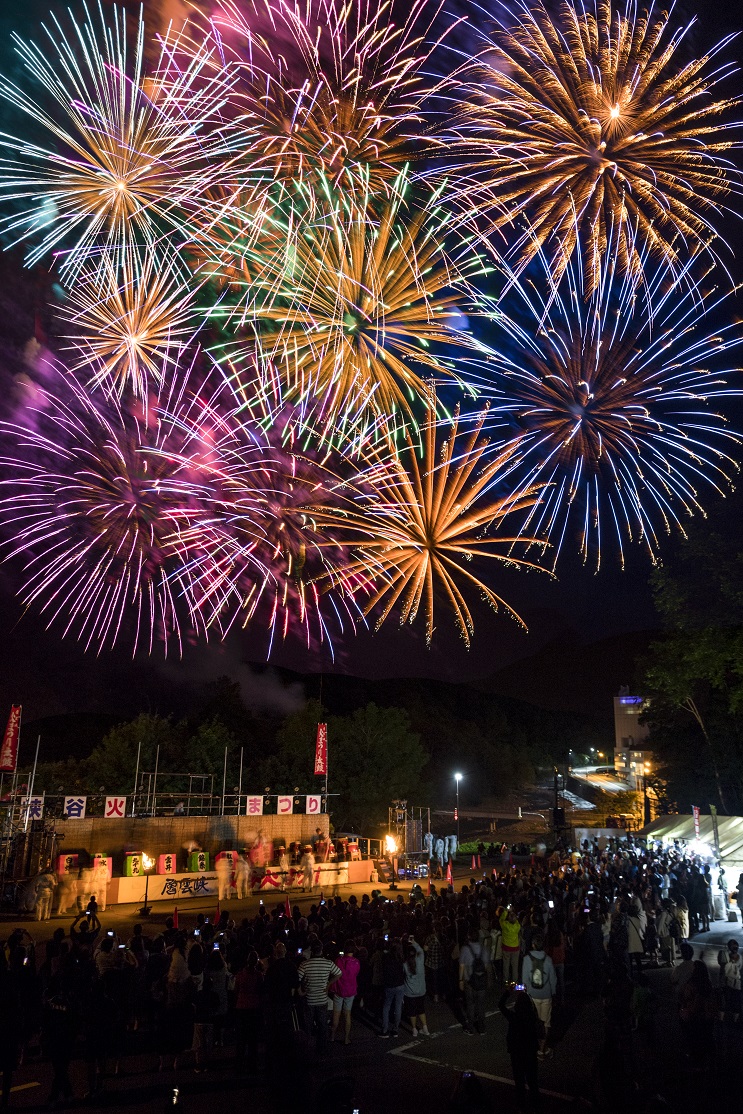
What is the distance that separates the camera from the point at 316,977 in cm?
937

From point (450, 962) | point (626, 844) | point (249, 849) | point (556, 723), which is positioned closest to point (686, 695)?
point (626, 844)

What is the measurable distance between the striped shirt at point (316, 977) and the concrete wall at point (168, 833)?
651 inches

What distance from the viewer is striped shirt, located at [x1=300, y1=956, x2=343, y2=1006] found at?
9.30m

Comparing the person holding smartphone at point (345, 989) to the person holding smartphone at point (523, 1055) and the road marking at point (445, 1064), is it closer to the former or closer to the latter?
the road marking at point (445, 1064)

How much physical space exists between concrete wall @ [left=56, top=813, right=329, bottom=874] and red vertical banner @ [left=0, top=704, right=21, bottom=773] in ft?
10.1

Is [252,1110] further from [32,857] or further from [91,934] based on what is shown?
[32,857]

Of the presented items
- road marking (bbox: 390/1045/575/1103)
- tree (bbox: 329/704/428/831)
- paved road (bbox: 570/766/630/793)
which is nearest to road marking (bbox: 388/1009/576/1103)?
road marking (bbox: 390/1045/575/1103)

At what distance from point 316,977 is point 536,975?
2.64m

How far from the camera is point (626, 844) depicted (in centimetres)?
3397

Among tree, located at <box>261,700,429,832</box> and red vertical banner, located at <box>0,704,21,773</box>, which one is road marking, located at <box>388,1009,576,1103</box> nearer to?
red vertical banner, located at <box>0,704,21,773</box>

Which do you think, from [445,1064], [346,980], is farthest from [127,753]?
[445,1064]

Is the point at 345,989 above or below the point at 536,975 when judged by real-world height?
below

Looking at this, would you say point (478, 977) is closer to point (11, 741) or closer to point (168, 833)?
point (168, 833)

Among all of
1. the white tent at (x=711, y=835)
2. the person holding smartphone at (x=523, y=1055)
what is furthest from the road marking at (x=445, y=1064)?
the white tent at (x=711, y=835)
